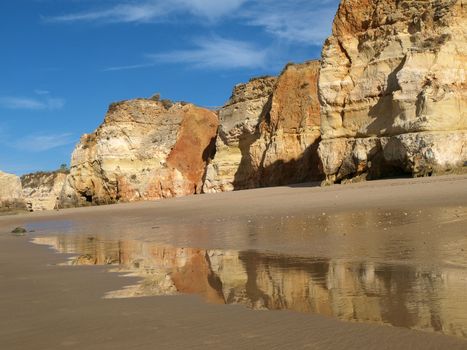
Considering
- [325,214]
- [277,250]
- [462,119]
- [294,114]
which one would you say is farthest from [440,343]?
[294,114]

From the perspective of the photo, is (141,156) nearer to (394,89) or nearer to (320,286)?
(394,89)

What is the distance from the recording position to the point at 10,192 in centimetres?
3756

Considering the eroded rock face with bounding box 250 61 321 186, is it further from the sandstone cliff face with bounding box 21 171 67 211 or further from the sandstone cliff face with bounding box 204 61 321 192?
the sandstone cliff face with bounding box 21 171 67 211

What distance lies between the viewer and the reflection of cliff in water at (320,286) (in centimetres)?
326

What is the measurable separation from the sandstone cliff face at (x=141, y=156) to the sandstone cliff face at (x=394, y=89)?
16483 mm

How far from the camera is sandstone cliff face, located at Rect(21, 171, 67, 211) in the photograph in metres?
45.1

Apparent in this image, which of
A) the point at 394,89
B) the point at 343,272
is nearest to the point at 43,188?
the point at 394,89

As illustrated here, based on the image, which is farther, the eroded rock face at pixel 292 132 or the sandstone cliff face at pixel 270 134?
the sandstone cliff face at pixel 270 134

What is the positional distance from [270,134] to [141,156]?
39.1 feet

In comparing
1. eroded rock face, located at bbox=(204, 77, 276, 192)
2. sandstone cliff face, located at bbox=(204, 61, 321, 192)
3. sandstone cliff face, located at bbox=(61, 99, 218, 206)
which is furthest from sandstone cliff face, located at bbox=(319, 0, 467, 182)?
sandstone cliff face, located at bbox=(61, 99, 218, 206)

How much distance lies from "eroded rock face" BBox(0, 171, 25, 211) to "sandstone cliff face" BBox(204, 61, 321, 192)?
1636cm

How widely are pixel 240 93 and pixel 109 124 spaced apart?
10813 millimetres

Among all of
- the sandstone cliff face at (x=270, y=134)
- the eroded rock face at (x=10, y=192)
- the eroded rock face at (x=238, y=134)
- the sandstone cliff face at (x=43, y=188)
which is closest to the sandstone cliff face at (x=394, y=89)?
the sandstone cliff face at (x=270, y=134)

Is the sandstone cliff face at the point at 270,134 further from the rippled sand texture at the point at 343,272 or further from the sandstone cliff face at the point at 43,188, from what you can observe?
the sandstone cliff face at the point at 43,188
